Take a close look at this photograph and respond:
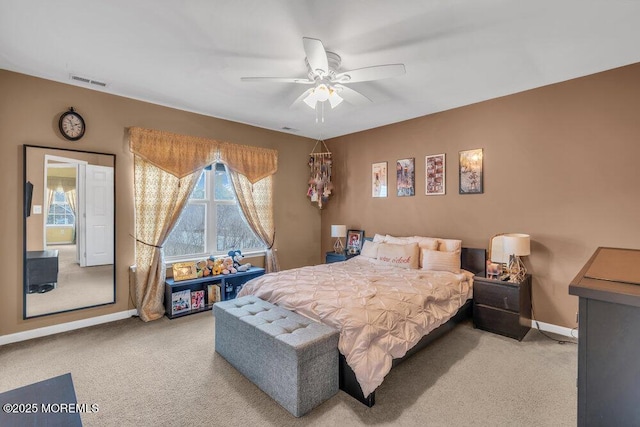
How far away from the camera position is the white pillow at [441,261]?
359 centimetres

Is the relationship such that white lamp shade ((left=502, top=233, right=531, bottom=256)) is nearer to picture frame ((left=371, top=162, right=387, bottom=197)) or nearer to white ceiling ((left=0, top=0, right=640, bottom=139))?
white ceiling ((left=0, top=0, right=640, bottom=139))

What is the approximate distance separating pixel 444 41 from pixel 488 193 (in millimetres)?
2074

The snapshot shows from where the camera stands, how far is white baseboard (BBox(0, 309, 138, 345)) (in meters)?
3.02

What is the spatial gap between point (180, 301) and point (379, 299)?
2.69 m

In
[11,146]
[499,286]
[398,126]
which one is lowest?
[499,286]

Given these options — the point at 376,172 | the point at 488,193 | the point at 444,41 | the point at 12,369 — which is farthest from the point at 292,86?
the point at 12,369

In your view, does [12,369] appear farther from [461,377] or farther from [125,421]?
[461,377]

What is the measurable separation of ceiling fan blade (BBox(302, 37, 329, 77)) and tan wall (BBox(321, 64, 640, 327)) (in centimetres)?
240

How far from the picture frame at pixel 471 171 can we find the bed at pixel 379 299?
727 mm

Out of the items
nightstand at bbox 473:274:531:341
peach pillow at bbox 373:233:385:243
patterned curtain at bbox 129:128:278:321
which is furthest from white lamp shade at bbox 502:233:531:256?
patterned curtain at bbox 129:128:278:321

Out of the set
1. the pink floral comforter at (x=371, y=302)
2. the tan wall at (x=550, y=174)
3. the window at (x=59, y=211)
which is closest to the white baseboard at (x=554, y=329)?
the tan wall at (x=550, y=174)

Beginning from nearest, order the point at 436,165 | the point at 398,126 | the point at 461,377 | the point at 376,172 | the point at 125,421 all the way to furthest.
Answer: the point at 125,421 → the point at 461,377 → the point at 436,165 → the point at 398,126 → the point at 376,172

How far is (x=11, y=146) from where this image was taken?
3.01 metres

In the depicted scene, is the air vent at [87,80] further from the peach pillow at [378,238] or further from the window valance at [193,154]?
the peach pillow at [378,238]
